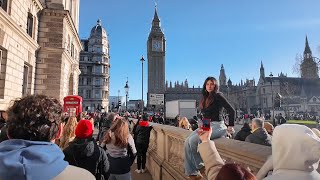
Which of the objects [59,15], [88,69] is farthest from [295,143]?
[88,69]

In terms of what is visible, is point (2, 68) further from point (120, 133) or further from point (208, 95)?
point (208, 95)

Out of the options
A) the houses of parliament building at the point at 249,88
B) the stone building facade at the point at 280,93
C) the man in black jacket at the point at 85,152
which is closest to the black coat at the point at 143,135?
the man in black jacket at the point at 85,152

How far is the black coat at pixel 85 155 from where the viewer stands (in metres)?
4.21

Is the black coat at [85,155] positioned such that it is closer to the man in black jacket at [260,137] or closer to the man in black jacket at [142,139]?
the man in black jacket at [260,137]

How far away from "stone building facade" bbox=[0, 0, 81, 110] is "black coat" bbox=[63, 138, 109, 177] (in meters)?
10.8

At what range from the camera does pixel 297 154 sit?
79.7 inches

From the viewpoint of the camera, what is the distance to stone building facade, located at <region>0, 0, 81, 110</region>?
13891 millimetres

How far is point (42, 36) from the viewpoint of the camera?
20094 mm

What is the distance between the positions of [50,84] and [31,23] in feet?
14.0

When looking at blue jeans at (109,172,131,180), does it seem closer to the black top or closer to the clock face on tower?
the black top

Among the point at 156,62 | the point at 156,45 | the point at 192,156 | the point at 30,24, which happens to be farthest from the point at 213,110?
the point at 156,45

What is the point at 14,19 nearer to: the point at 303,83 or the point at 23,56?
the point at 23,56

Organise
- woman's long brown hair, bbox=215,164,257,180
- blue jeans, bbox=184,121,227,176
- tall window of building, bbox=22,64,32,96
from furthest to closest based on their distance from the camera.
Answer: tall window of building, bbox=22,64,32,96 < blue jeans, bbox=184,121,227,176 < woman's long brown hair, bbox=215,164,257,180

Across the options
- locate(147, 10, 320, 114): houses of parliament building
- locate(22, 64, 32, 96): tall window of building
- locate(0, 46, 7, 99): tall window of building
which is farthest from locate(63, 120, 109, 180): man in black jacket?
locate(147, 10, 320, 114): houses of parliament building
